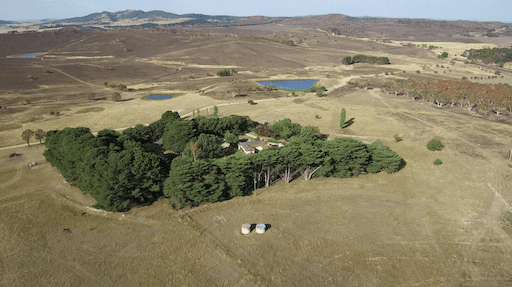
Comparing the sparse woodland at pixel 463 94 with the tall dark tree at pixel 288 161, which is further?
the sparse woodland at pixel 463 94

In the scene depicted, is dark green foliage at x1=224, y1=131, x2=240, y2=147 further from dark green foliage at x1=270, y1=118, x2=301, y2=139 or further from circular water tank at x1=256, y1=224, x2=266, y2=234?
circular water tank at x1=256, y1=224, x2=266, y2=234

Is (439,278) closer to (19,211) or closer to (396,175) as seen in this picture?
(396,175)

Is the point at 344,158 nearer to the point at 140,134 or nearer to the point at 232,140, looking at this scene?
the point at 232,140

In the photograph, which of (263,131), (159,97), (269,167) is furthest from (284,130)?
(159,97)

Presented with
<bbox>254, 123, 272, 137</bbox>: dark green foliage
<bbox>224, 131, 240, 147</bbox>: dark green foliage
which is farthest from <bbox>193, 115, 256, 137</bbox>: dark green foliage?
<bbox>254, 123, 272, 137</bbox>: dark green foliage

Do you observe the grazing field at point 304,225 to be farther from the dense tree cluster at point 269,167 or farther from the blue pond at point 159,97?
the blue pond at point 159,97

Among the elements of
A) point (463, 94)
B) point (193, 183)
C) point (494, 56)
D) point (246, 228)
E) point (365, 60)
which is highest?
point (494, 56)

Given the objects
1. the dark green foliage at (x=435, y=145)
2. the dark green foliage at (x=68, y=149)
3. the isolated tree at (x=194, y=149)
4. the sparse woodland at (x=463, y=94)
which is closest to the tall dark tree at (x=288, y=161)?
the isolated tree at (x=194, y=149)
